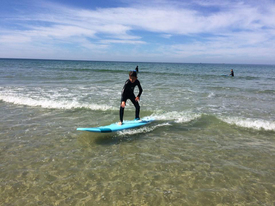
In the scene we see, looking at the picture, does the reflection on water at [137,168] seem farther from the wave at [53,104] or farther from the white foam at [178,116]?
the wave at [53,104]

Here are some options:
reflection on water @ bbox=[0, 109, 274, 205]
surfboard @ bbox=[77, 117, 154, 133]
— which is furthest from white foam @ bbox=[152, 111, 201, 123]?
reflection on water @ bbox=[0, 109, 274, 205]

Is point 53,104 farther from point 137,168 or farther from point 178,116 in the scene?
point 137,168

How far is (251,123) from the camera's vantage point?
6984 mm

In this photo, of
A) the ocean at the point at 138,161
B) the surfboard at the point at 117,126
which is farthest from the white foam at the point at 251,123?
the surfboard at the point at 117,126

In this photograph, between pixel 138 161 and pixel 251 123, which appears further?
pixel 251 123

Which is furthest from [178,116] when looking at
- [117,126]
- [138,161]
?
[138,161]

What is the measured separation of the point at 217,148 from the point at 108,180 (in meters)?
3.12

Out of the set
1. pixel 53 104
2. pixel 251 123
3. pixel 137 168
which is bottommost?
pixel 137 168

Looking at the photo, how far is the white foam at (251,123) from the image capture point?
22.0ft

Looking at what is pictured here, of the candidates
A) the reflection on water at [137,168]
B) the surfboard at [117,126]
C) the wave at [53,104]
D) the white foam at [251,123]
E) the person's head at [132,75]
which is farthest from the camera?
the wave at [53,104]

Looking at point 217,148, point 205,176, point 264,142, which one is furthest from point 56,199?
point 264,142

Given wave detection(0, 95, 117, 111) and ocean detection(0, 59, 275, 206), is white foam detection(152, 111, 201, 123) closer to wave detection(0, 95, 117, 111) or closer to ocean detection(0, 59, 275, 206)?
ocean detection(0, 59, 275, 206)

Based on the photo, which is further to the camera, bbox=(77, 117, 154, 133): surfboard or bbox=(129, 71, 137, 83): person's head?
bbox=(129, 71, 137, 83): person's head

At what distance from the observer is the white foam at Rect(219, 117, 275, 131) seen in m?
6.69
